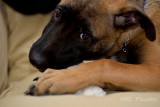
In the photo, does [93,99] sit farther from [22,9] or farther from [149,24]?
[22,9]

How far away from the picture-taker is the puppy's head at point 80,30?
244 centimetres

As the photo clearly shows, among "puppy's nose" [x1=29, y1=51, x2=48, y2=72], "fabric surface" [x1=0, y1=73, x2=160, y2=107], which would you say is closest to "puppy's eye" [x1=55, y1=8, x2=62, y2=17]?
"puppy's nose" [x1=29, y1=51, x2=48, y2=72]

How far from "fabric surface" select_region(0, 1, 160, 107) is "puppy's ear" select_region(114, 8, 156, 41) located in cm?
57

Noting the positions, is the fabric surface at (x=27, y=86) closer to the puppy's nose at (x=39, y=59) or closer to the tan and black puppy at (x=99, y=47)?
the tan and black puppy at (x=99, y=47)

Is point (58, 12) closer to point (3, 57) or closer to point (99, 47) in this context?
point (99, 47)

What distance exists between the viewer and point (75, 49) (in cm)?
252

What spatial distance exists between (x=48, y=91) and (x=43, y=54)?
43cm

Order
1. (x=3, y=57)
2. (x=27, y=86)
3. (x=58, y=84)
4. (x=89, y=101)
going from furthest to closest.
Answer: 1. (x=3, y=57)
2. (x=27, y=86)
3. (x=58, y=84)
4. (x=89, y=101)

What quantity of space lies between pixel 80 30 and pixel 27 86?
81 centimetres

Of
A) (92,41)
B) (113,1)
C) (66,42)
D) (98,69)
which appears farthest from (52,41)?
(113,1)

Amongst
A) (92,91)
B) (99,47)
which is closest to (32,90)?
(92,91)

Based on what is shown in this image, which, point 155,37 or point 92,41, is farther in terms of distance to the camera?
point 92,41

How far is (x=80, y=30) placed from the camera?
248 centimetres

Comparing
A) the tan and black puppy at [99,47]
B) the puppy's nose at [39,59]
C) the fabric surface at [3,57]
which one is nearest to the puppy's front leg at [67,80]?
the tan and black puppy at [99,47]
